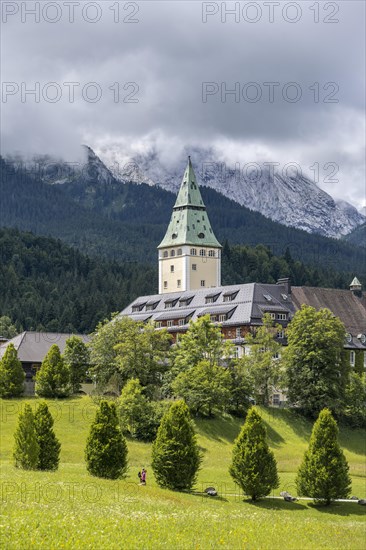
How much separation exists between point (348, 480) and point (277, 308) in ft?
161

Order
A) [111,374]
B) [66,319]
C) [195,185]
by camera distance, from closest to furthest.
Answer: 1. [111,374]
2. [195,185]
3. [66,319]

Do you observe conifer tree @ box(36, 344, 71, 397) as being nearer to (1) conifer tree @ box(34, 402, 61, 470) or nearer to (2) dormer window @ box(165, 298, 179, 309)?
(1) conifer tree @ box(34, 402, 61, 470)

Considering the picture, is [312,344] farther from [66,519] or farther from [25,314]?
[25,314]

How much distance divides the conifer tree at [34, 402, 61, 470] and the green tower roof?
95.1 meters

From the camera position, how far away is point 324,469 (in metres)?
69.8

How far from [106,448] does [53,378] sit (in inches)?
1355

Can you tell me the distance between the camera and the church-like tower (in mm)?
161000

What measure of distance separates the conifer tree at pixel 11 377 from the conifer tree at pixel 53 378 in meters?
2.03

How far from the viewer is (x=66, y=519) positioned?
39438 millimetres

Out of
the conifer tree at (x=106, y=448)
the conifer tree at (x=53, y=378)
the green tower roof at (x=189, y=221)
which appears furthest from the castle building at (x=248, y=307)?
the conifer tree at (x=106, y=448)

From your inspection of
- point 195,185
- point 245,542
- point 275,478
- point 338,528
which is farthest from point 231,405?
point 195,185

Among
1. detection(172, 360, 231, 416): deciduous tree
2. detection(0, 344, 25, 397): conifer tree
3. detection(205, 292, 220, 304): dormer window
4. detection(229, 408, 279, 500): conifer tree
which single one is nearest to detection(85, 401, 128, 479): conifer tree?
detection(229, 408, 279, 500): conifer tree

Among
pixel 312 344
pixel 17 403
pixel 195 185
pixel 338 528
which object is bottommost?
pixel 338 528

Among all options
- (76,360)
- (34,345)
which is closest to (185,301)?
(34,345)
